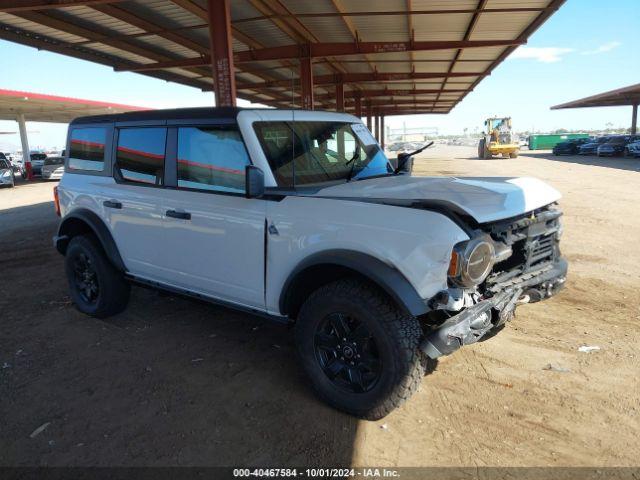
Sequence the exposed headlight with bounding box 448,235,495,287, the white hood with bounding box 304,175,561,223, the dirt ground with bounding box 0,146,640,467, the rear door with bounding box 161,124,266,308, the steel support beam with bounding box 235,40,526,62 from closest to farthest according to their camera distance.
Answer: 1. the exposed headlight with bounding box 448,235,495,287
2. the dirt ground with bounding box 0,146,640,467
3. the white hood with bounding box 304,175,561,223
4. the rear door with bounding box 161,124,266,308
5. the steel support beam with bounding box 235,40,526,62

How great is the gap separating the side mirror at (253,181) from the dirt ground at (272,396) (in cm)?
144

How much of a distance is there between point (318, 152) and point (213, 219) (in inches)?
39.0

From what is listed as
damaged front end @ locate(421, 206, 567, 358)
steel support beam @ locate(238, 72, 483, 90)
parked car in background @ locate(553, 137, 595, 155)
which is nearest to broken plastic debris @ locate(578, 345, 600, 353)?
damaged front end @ locate(421, 206, 567, 358)

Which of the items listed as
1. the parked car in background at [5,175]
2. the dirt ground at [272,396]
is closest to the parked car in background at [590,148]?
the dirt ground at [272,396]

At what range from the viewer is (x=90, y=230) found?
4734mm

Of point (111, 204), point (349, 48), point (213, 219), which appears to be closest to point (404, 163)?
point (213, 219)

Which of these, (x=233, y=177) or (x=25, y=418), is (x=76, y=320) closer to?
(x=25, y=418)

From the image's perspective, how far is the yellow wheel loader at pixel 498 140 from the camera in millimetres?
33094

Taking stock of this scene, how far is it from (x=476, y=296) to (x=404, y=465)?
3.43 ft

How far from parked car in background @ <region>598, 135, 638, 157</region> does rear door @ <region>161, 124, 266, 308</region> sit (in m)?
35.3

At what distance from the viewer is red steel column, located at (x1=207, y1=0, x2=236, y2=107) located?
829 cm

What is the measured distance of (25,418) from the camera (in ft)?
10.2

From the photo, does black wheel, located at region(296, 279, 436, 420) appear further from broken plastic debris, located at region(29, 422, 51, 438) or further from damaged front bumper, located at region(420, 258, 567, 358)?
broken plastic debris, located at region(29, 422, 51, 438)

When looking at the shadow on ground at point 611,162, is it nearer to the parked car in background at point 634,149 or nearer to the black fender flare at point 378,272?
the parked car in background at point 634,149
